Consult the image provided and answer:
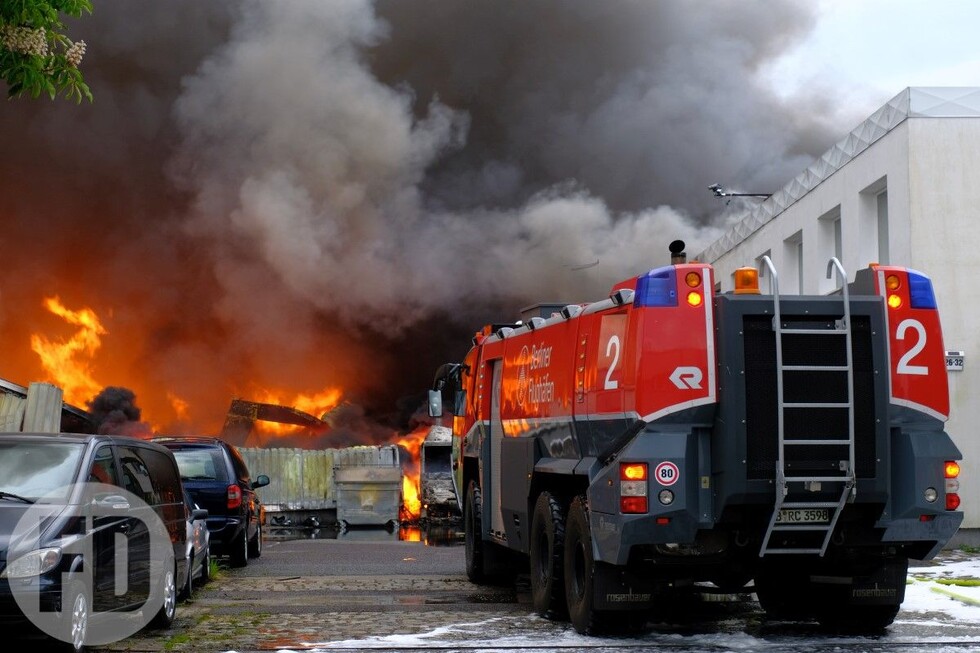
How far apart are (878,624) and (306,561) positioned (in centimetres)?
893

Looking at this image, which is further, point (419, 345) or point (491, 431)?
point (419, 345)

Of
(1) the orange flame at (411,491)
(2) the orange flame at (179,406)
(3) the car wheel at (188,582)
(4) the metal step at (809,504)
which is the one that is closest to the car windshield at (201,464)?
(3) the car wheel at (188,582)

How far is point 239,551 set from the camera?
15617 mm

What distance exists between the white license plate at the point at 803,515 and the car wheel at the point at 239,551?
8872 millimetres

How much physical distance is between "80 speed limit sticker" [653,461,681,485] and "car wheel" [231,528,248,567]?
28.1ft

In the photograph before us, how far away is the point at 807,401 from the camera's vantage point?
8359 mm

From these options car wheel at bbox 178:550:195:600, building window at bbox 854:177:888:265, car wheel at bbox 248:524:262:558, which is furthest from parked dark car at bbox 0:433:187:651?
building window at bbox 854:177:888:265

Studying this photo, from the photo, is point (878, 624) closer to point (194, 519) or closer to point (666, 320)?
point (666, 320)

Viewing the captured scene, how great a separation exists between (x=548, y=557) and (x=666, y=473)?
2.18 metres

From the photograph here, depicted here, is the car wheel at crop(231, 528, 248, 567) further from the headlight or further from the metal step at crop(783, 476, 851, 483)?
the metal step at crop(783, 476, 851, 483)

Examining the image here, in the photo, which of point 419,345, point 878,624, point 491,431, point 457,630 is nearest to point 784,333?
point 878,624

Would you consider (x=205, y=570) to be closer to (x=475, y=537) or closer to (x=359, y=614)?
(x=475, y=537)

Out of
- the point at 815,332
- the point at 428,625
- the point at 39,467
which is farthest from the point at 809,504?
the point at 39,467

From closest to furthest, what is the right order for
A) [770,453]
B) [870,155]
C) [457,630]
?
[770,453] → [457,630] → [870,155]
